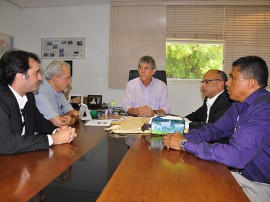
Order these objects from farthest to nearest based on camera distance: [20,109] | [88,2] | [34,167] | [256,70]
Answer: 1. [88,2]
2. [20,109]
3. [256,70]
4. [34,167]

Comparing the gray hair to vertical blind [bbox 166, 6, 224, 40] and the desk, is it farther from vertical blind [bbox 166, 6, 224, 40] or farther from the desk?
vertical blind [bbox 166, 6, 224, 40]

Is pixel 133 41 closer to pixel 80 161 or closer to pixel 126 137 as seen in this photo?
pixel 126 137

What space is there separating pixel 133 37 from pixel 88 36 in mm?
828

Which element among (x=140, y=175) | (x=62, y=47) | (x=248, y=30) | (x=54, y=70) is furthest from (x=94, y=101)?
(x=140, y=175)

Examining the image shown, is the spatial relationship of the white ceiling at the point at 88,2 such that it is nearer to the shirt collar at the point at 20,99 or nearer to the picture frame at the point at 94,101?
the picture frame at the point at 94,101

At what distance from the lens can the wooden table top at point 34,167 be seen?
2.81 feet

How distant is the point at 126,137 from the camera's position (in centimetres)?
171

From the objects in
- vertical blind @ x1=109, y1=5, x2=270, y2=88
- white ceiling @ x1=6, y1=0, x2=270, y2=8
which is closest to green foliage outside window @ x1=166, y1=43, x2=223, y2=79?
vertical blind @ x1=109, y1=5, x2=270, y2=88

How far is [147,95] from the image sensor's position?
125 inches

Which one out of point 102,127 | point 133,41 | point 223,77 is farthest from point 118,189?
point 133,41

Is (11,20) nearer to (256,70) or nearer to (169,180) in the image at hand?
(256,70)

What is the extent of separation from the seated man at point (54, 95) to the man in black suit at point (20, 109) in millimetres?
309

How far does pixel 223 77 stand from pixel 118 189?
181cm

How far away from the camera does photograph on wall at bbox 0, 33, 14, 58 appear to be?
Answer: 4.04 meters
